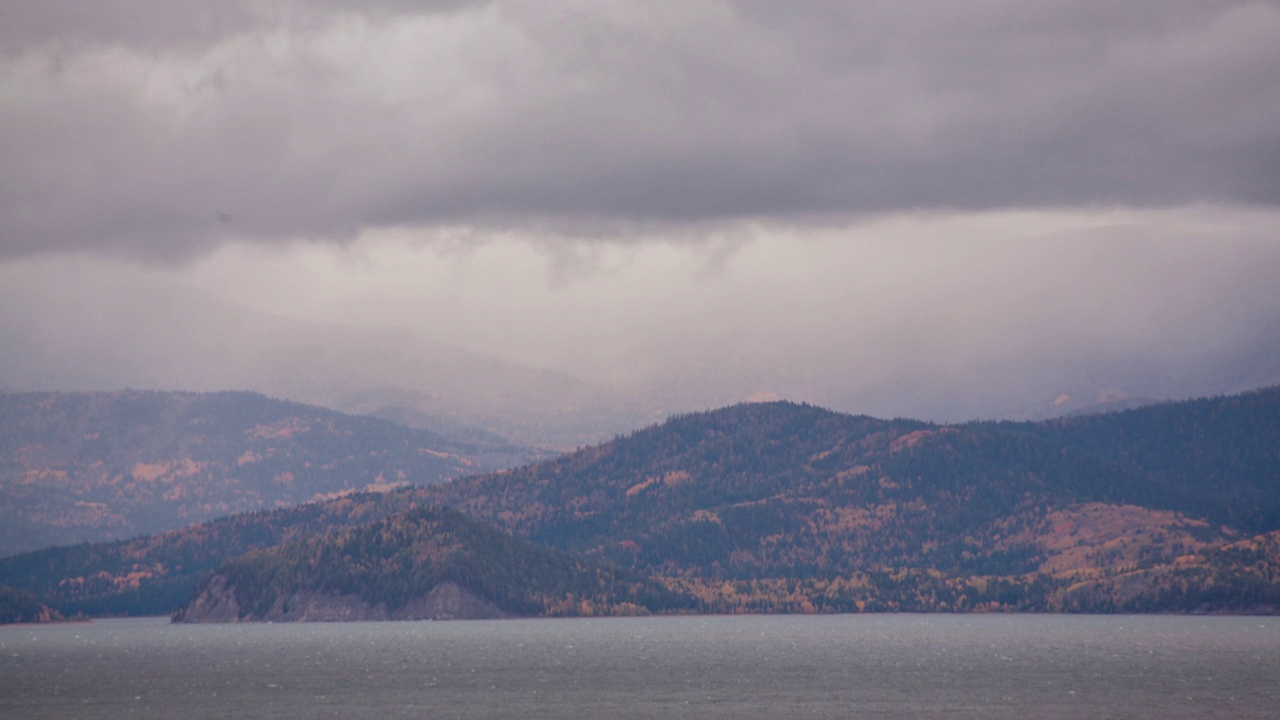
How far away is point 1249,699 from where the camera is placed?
19562 centimetres

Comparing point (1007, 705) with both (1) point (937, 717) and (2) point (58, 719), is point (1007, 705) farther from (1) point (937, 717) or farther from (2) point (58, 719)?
(2) point (58, 719)

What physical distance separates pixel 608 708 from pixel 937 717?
137 feet

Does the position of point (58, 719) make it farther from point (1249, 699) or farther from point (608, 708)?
point (1249, 699)

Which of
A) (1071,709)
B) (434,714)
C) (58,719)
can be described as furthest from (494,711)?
(1071,709)

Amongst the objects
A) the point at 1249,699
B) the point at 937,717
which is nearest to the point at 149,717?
the point at 937,717

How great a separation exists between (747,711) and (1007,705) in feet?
109

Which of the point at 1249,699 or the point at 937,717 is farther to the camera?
the point at 1249,699

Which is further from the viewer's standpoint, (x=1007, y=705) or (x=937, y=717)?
(x=1007, y=705)

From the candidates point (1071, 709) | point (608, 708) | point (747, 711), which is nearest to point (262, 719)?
point (608, 708)

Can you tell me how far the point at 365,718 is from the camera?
624ft

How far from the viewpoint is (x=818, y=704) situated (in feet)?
653

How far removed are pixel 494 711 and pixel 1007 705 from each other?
64776mm

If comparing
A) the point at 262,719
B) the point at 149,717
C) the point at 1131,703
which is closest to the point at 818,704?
the point at 1131,703

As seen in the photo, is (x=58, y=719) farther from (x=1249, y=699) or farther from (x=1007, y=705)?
(x=1249, y=699)
